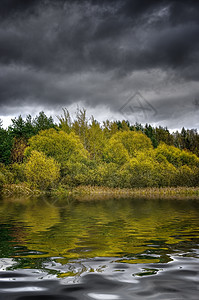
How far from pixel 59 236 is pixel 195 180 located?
146 ft

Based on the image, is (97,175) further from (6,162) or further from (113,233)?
(113,233)

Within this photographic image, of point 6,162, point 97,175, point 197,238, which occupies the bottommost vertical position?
point 197,238

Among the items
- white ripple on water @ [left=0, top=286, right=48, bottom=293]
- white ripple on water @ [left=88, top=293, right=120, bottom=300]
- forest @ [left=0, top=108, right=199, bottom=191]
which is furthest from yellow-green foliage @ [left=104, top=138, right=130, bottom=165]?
white ripple on water @ [left=88, top=293, right=120, bottom=300]

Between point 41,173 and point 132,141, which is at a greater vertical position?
point 132,141

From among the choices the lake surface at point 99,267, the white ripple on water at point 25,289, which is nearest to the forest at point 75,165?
the lake surface at point 99,267

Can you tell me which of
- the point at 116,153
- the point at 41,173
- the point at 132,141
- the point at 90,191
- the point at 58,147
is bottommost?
the point at 90,191

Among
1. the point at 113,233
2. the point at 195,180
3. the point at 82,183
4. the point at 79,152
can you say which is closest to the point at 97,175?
the point at 82,183

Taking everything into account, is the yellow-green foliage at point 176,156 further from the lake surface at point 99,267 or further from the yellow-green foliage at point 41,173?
the lake surface at point 99,267

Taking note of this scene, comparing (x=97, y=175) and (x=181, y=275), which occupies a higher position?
(x=97, y=175)

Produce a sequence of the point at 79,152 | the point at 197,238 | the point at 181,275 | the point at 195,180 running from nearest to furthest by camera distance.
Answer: the point at 181,275
the point at 197,238
the point at 195,180
the point at 79,152

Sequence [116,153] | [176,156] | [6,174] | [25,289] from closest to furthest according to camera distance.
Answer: [25,289] < [6,174] < [116,153] < [176,156]

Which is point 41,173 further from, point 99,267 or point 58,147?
point 99,267

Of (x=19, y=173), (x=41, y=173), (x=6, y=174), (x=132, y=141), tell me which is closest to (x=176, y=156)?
(x=132, y=141)

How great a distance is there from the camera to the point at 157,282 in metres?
4.62
